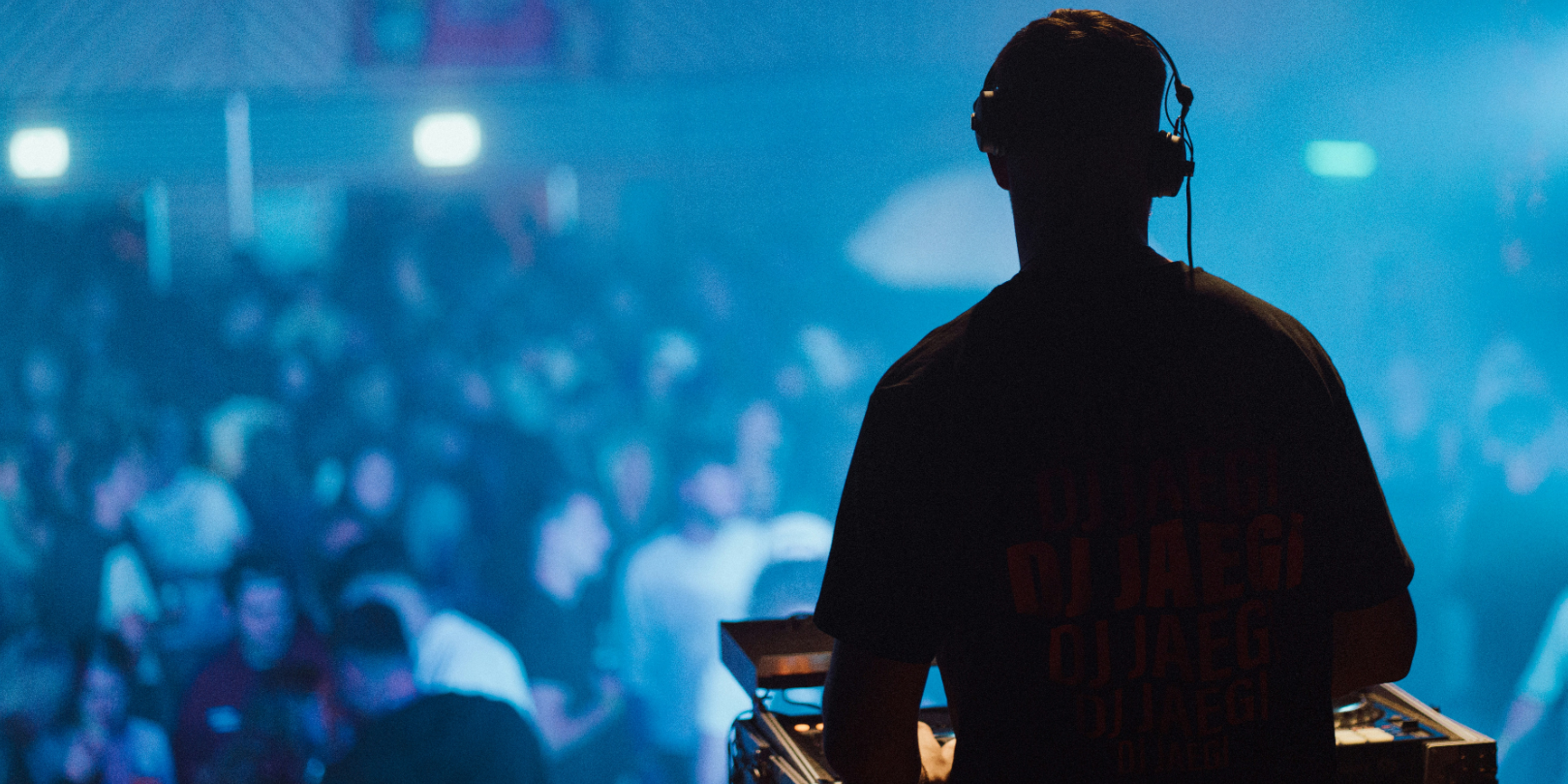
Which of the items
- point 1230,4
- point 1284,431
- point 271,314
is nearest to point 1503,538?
point 1230,4

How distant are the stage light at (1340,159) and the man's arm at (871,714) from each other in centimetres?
287

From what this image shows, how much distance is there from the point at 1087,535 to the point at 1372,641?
25cm

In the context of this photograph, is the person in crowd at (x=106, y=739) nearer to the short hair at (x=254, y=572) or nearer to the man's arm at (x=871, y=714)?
the short hair at (x=254, y=572)

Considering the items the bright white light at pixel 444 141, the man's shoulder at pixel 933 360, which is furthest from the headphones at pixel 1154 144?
the bright white light at pixel 444 141

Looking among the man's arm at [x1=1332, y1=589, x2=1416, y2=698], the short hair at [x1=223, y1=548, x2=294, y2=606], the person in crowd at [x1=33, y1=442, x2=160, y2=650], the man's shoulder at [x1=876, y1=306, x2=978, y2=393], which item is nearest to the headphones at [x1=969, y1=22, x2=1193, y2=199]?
the man's shoulder at [x1=876, y1=306, x2=978, y2=393]

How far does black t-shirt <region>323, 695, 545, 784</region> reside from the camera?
97.7 inches

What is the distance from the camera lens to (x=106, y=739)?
2.65 meters

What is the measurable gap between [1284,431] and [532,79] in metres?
2.46

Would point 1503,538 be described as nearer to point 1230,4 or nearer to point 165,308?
point 1230,4

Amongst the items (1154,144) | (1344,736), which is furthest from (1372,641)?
(1344,736)

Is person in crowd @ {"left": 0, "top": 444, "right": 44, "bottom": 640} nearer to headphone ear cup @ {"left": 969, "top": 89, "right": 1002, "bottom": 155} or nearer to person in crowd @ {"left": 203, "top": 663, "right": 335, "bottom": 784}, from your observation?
person in crowd @ {"left": 203, "top": 663, "right": 335, "bottom": 784}

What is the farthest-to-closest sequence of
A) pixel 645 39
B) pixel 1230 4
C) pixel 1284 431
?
pixel 1230 4
pixel 645 39
pixel 1284 431

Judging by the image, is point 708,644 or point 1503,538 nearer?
point 708,644

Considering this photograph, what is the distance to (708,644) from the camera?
2820mm
